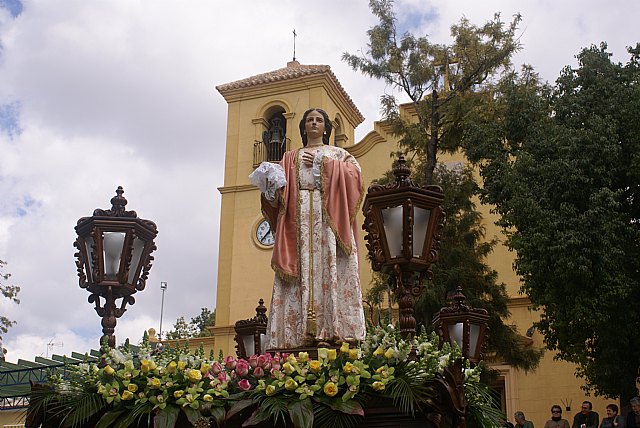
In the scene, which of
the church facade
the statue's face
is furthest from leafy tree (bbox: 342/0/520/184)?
the statue's face

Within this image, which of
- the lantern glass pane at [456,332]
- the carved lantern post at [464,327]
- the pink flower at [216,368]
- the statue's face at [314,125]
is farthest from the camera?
the lantern glass pane at [456,332]

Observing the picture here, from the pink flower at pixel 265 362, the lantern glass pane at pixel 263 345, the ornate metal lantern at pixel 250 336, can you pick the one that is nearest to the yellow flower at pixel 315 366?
the pink flower at pixel 265 362

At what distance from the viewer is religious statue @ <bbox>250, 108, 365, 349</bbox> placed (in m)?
6.30

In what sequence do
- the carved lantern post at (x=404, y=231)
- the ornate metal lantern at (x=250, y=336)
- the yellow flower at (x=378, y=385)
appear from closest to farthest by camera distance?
1. the yellow flower at (x=378, y=385)
2. the carved lantern post at (x=404, y=231)
3. the ornate metal lantern at (x=250, y=336)

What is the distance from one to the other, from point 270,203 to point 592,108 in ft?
33.8

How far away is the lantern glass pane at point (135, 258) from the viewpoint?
6.43 meters

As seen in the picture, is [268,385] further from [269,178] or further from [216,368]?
[269,178]

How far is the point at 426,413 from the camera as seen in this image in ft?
15.3

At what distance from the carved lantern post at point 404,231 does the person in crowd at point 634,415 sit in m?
5.80

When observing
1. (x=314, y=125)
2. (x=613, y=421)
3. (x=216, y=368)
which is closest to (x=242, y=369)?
(x=216, y=368)

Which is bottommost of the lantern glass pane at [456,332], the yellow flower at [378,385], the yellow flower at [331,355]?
the yellow flower at [378,385]

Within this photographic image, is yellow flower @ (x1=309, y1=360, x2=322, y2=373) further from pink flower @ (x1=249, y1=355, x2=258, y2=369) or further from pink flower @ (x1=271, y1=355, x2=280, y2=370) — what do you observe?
pink flower @ (x1=249, y1=355, x2=258, y2=369)

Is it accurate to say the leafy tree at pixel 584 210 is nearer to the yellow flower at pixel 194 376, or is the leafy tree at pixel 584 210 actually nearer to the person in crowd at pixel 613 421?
the person in crowd at pixel 613 421

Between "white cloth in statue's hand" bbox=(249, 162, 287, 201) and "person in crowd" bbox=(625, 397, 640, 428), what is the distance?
619cm
